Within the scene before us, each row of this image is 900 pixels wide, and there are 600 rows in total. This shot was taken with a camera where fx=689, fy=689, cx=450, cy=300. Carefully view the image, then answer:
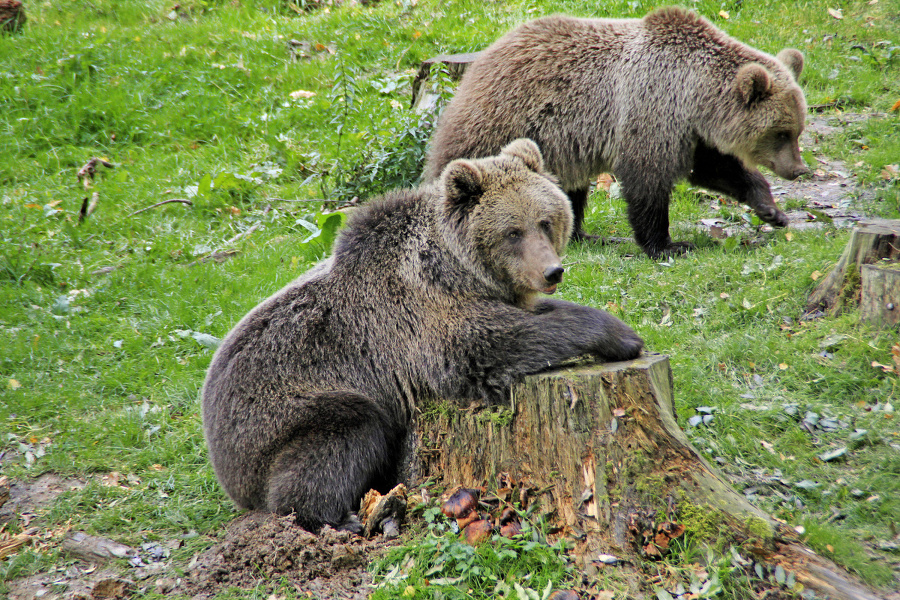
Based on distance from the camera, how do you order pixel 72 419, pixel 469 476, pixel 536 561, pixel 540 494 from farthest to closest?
pixel 72 419, pixel 469 476, pixel 540 494, pixel 536 561

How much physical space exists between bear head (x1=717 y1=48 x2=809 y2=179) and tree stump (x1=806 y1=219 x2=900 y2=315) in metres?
2.42

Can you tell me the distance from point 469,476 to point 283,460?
1.22 metres

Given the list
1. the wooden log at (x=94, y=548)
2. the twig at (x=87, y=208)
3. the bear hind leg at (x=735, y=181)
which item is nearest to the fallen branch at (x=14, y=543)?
the wooden log at (x=94, y=548)

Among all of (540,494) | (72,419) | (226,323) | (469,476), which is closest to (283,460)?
(469,476)

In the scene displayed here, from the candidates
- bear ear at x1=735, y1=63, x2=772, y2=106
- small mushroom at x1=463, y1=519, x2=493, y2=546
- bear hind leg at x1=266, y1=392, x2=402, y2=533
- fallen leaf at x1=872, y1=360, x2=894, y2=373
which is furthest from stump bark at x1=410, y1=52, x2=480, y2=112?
small mushroom at x1=463, y1=519, x2=493, y2=546

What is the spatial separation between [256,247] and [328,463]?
16.8 ft

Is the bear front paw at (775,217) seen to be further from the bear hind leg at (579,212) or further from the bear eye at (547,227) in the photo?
the bear eye at (547,227)

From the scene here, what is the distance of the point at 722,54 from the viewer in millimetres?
8156

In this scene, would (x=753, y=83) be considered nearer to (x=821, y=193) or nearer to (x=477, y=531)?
(x=821, y=193)

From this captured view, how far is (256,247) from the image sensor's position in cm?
899

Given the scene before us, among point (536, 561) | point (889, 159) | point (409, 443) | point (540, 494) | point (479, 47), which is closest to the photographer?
point (536, 561)

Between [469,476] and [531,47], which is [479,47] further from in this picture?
[469,476]

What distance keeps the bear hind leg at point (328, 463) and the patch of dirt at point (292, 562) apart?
17 cm

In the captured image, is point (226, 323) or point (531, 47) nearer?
point (226, 323)
